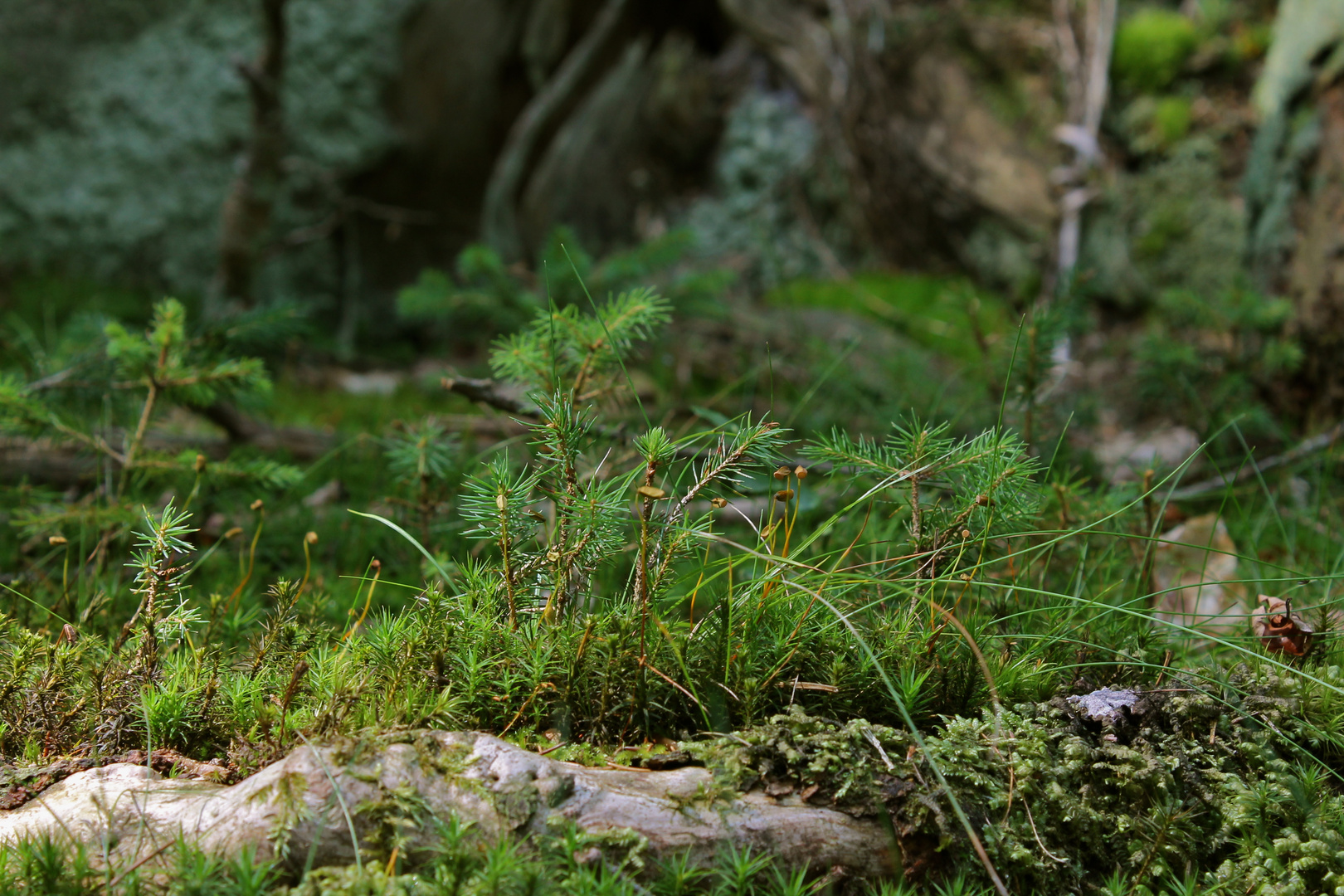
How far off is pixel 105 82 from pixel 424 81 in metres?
1.74

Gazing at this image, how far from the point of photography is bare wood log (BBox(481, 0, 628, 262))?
5.11m

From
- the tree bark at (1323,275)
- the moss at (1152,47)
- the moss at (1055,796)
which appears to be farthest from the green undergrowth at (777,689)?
the moss at (1152,47)

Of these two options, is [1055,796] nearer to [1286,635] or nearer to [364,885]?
[1286,635]

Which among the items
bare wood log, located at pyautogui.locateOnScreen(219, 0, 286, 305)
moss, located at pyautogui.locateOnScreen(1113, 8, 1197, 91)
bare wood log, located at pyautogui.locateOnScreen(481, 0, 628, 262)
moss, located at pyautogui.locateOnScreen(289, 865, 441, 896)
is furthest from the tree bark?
bare wood log, located at pyautogui.locateOnScreen(219, 0, 286, 305)

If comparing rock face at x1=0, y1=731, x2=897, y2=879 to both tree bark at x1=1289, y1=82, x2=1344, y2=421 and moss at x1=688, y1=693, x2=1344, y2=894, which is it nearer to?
moss at x1=688, y1=693, x2=1344, y2=894

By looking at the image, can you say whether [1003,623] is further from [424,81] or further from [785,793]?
[424,81]

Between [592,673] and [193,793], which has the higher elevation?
[592,673]

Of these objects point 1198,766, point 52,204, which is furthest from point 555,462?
point 52,204

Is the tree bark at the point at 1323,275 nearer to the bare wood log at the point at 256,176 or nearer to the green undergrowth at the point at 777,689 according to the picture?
the green undergrowth at the point at 777,689

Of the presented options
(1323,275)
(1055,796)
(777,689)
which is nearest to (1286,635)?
(1055,796)

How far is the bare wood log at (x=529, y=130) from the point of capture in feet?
16.8

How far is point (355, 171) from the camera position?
5078mm

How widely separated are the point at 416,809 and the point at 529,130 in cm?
473

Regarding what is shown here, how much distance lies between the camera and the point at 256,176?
12.5 feet
